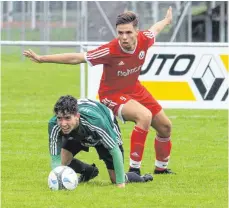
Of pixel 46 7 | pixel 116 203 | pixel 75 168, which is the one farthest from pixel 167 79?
pixel 46 7

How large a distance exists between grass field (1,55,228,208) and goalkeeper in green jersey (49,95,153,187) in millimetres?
297

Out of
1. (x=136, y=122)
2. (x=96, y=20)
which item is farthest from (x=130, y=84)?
(x=96, y=20)

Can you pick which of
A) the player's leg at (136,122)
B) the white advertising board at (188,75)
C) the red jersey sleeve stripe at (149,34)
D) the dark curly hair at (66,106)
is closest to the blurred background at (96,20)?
the white advertising board at (188,75)

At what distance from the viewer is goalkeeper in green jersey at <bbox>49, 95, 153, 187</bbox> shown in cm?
980

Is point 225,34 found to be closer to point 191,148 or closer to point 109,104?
point 191,148

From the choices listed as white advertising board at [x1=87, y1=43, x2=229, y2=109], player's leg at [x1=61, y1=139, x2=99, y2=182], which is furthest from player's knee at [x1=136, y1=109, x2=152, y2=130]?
white advertising board at [x1=87, y1=43, x2=229, y2=109]

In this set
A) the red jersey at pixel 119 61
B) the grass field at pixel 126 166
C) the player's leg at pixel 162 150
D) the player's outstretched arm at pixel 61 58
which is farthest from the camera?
the player's leg at pixel 162 150

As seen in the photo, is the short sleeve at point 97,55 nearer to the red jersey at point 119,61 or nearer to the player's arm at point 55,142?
the red jersey at point 119,61

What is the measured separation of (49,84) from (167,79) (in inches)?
333

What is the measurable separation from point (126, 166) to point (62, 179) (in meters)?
2.42

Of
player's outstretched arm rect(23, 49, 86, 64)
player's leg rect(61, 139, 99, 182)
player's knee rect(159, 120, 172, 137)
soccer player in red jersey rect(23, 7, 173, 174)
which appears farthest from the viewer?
player's knee rect(159, 120, 172, 137)

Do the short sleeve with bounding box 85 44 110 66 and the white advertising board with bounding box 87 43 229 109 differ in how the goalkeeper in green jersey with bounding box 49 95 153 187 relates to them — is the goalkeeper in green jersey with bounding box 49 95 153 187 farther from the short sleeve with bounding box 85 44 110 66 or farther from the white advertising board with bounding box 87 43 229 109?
the white advertising board with bounding box 87 43 229 109

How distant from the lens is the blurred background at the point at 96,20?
29.0 metres

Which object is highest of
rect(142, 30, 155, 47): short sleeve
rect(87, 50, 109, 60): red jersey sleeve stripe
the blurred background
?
rect(142, 30, 155, 47): short sleeve
